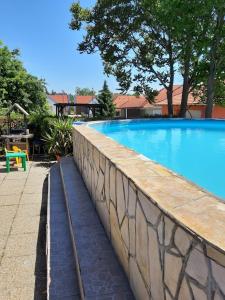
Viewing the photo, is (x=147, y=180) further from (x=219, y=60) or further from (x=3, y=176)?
(x=219, y=60)

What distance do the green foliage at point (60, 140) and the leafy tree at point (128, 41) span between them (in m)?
12.2

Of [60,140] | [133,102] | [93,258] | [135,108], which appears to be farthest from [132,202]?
[133,102]

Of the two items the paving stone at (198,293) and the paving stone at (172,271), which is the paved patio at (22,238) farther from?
the paving stone at (198,293)

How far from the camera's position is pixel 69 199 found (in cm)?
618

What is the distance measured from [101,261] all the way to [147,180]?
1407mm

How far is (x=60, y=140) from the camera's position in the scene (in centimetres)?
1250

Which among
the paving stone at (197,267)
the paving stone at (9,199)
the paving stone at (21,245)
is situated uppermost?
the paving stone at (197,267)

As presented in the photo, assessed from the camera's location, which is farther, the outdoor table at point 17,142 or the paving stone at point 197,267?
the outdoor table at point 17,142

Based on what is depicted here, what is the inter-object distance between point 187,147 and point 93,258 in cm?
869

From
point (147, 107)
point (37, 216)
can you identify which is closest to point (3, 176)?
point (37, 216)

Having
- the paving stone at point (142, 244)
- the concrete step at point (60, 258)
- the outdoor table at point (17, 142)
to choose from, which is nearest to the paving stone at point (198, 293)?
the paving stone at point (142, 244)

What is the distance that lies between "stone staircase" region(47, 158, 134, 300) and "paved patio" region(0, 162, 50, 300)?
0.82 feet

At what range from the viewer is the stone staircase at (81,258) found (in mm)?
3250

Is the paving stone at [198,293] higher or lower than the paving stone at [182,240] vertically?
lower
